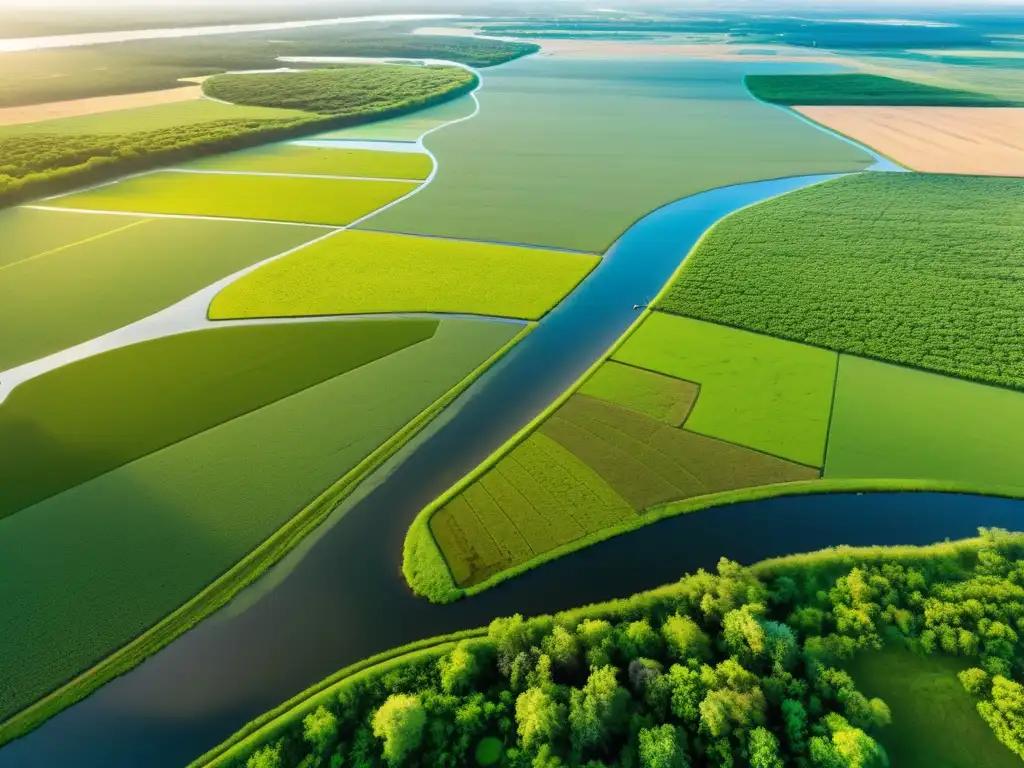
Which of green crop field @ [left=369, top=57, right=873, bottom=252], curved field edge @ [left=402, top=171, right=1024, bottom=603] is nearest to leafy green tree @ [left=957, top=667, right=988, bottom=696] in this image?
curved field edge @ [left=402, top=171, right=1024, bottom=603]

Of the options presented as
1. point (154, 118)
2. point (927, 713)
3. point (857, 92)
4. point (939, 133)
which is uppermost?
point (857, 92)

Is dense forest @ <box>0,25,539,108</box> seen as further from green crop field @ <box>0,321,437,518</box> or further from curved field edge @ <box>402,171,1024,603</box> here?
curved field edge @ <box>402,171,1024,603</box>

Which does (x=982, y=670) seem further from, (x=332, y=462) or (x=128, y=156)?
(x=128, y=156)

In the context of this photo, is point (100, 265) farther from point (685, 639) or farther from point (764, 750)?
point (764, 750)

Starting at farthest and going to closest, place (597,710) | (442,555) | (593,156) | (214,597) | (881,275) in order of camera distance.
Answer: (593,156)
(881,275)
(442,555)
(214,597)
(597,710)

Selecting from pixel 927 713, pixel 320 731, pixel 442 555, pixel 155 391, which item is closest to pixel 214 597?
pixel 320 731
